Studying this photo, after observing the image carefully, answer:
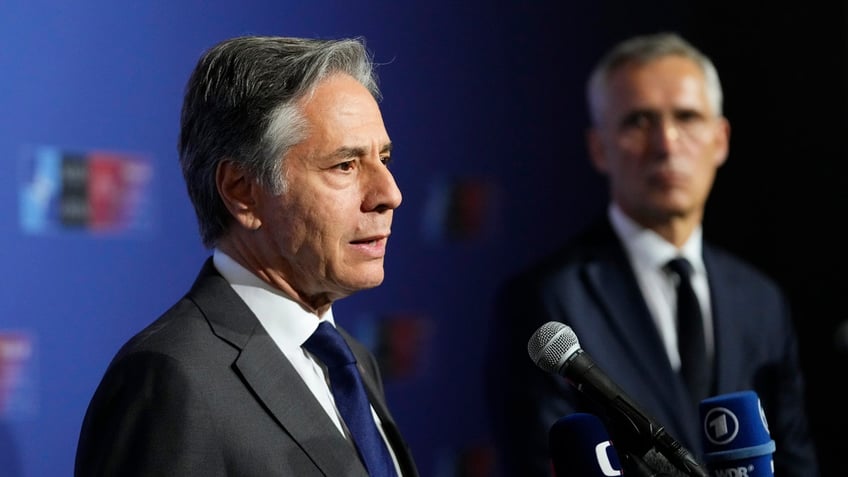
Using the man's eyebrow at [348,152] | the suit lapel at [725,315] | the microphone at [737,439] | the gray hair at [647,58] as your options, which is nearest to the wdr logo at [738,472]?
the microphone at [737,439]

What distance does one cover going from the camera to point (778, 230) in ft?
14.5

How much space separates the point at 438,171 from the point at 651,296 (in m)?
0.78

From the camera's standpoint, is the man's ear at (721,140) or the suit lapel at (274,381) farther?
the man's ear at (721,140)

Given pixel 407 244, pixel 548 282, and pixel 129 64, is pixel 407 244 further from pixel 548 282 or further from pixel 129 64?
pixel 129 64

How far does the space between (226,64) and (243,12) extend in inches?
39.5

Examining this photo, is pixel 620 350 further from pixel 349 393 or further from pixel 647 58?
pixel 349 393

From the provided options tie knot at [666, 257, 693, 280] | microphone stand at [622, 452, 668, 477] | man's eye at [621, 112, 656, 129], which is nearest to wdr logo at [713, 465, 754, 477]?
microphone stand at [622, 452, 668, 477]

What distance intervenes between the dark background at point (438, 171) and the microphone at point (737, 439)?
145 cm

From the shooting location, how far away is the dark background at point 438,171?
8.15 feet

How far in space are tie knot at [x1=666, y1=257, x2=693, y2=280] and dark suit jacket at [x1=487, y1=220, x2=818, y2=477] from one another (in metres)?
0.10

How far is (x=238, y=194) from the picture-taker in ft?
6.73

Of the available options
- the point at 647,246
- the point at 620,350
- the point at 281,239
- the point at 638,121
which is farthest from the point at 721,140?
the point at 281,239

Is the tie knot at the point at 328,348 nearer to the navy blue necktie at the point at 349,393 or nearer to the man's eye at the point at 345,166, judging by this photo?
the navy blue necktie at the point at 349,393

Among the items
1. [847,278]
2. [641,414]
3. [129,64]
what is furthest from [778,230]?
[641,414]
